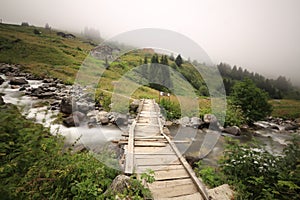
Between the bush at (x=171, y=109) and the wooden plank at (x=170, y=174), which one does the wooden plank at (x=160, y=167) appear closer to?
the wooden plank at (x=170, y=174)

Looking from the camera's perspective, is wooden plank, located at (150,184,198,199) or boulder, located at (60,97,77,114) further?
boulder, located at (60,97,77,114)

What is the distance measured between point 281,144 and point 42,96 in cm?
1972

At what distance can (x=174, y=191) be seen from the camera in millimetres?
3109

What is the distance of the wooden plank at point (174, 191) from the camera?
2.99m

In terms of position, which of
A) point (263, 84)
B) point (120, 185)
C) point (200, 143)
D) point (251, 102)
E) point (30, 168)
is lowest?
point (200, 143)

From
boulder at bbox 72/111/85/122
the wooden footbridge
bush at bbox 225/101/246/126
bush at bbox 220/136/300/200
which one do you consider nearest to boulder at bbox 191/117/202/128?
bush at bbox 225/101/246/126

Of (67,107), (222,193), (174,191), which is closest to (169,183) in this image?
(174,191)

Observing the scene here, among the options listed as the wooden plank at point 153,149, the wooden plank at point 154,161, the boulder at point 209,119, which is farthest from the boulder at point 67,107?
the boulder at point 209,119

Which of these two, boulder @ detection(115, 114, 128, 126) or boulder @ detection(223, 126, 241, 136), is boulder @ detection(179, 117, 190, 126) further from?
boulder @ detection(115, 114, 128, 126)

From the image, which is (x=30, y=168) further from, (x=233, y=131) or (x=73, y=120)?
(x=233, y=131)

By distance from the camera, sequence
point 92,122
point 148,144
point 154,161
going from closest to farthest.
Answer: point 154,161 → point 148,144 → point 92,122

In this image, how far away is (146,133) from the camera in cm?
655

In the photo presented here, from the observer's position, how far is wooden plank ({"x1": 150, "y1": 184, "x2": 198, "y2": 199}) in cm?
299

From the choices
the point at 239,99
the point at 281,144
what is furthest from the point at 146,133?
the point at 239,99
